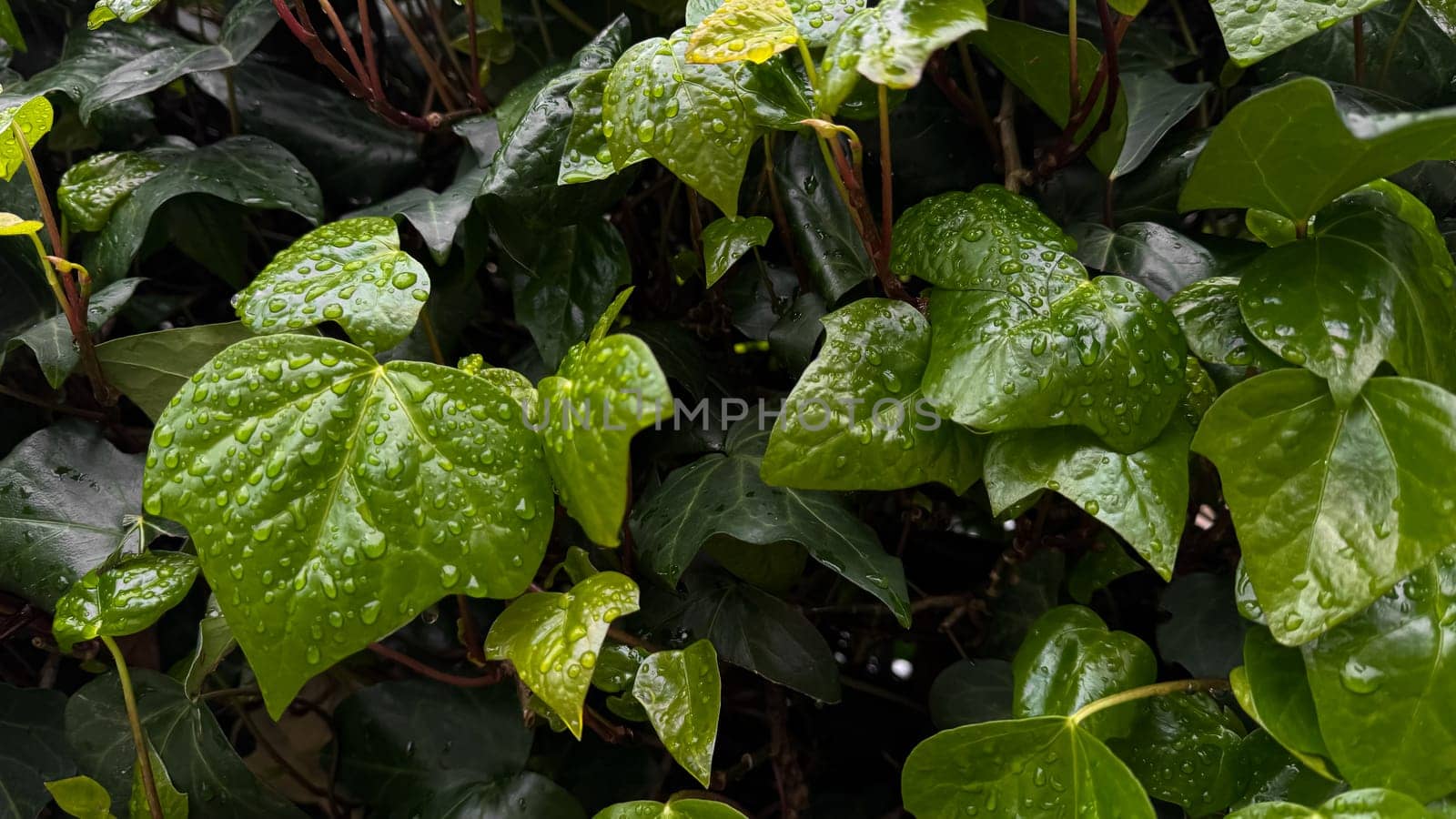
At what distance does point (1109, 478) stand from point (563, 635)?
1.03ft

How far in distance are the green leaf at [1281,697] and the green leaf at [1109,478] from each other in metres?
0.07

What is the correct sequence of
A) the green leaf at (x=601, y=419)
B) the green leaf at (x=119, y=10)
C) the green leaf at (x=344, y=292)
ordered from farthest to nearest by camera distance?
the green leaf at (x=119, y=10), the green leaf at (x=344, y=292), the green leaf at (x=601, y=419)

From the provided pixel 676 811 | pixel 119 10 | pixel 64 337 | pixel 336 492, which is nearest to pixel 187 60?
pixel 119 10

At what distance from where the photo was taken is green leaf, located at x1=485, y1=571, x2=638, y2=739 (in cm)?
48

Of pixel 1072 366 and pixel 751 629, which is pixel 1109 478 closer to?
pixel 1072 366

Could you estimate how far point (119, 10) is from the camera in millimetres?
643

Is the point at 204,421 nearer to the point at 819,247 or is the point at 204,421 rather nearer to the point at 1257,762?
the point at 819,247

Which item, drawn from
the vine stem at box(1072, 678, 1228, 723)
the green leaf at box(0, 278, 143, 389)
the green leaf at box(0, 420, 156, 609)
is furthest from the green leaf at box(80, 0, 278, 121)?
the vine stem at box(1072, 678, 1228, 723)

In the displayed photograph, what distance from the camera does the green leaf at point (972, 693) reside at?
68cm

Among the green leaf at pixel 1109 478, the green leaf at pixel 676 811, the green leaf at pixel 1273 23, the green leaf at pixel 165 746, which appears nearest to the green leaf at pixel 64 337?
the green leaf at pixel 165 746

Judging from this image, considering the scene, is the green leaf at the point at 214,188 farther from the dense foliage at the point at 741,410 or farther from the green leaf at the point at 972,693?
the green leaf at the point at 972,693

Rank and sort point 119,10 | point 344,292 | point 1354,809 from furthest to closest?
point 119,10, point 344,292, point 1354,809

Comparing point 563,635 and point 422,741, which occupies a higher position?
point 563,635

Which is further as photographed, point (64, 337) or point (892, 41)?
point (64, 337)
